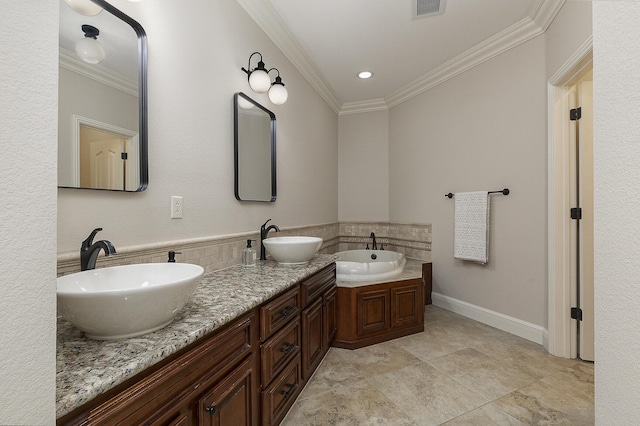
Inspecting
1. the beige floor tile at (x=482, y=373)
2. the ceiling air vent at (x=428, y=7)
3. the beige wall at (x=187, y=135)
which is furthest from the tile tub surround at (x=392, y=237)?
the ceiling air vent at (x=428, y=7)

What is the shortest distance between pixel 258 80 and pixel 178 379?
6.02 feet

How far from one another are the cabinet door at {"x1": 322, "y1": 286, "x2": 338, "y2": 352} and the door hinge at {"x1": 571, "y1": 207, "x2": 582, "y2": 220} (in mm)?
1920

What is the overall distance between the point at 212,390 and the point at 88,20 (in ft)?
4.83

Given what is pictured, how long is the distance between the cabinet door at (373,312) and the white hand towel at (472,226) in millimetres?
1059

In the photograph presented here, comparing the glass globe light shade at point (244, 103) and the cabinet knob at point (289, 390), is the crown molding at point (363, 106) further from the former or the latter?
the cabinet knob at point (289, 390)

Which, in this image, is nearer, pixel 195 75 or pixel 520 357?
pixel 195 75

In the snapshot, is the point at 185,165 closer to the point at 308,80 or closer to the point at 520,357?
the point at 308,80

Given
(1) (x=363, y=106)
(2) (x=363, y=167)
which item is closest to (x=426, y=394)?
(2) (x=363, y=167)

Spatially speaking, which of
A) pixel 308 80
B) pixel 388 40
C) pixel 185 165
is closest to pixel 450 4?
pixel 388 40

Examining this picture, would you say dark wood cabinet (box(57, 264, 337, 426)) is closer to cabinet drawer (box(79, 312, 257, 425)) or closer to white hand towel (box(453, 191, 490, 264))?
cabinet drawer (box(79, 312, 257, 425))

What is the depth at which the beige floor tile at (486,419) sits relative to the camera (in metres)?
1.63

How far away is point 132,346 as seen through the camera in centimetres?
80

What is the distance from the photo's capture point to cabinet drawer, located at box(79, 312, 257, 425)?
69 centimetres

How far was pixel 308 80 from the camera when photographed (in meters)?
3.41
